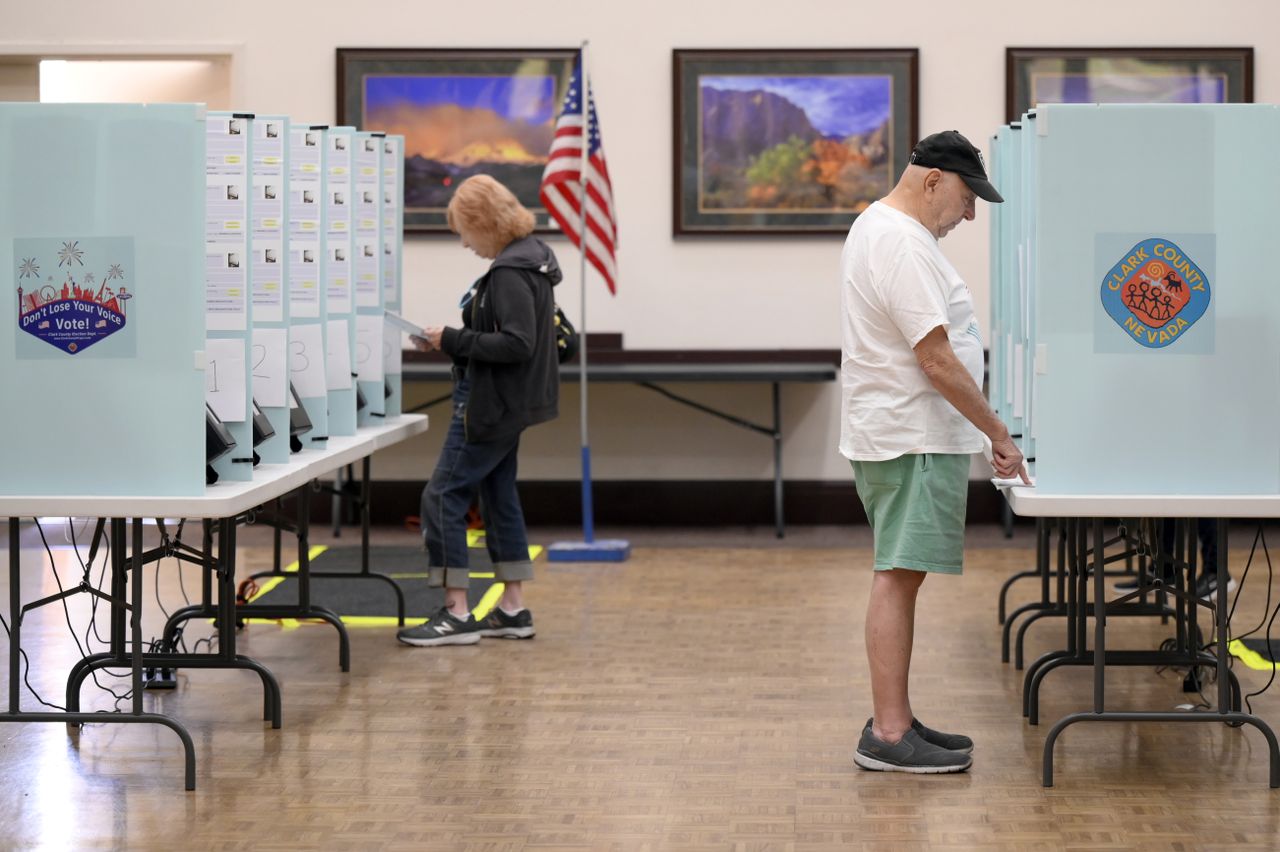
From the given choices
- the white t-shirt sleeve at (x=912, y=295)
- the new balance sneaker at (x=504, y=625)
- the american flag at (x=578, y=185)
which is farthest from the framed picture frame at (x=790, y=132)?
the white t-shirt sleeve at (x=912, y=295)

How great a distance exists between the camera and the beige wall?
8219 mm

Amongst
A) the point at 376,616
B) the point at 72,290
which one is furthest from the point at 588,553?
the point at 72,290

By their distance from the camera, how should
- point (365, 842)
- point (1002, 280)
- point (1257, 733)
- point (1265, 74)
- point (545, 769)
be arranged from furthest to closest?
point (1265, 74) < point (1002, 280) < point (1257, 733) < point (545, 769) < point (365, 842)

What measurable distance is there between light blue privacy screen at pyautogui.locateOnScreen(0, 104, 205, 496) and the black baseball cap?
168 centimetres

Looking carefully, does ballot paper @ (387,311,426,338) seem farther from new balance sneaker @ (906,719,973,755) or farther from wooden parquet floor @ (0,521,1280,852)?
new balance sneaker @ (906,719,973,755)

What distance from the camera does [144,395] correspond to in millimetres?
3633

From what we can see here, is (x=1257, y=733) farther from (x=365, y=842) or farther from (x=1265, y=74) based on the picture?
(x=1265, y=74)

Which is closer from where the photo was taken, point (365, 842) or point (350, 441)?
point (365, 842)

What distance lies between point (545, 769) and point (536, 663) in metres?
1.22

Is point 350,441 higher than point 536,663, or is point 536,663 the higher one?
point 350,441

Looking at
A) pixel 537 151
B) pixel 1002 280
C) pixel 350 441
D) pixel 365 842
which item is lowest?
pixel 365 842

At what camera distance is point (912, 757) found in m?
3.83

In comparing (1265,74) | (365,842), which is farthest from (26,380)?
(1265,74)

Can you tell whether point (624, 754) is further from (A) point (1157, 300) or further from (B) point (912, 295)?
(A) point (1157, 300)
